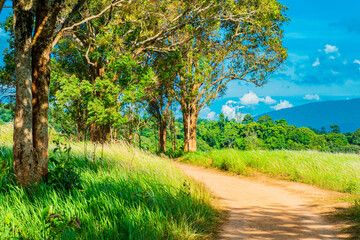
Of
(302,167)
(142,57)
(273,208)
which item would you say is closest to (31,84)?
(273,208)

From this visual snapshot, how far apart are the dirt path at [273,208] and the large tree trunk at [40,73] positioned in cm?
362

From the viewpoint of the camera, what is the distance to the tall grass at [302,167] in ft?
32.3

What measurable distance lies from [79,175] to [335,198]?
663 centimetres

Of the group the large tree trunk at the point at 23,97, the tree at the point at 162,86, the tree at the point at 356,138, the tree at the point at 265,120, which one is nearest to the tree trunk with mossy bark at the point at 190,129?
the tree at the point at 162,86

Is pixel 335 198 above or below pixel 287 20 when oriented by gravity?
below

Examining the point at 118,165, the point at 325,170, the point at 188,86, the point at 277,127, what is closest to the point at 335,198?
the point at 325,170

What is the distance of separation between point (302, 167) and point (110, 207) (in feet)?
28.2

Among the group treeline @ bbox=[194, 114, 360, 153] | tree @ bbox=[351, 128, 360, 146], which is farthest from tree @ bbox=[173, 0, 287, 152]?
tree @ bbox=[351, 128, 360, 146]

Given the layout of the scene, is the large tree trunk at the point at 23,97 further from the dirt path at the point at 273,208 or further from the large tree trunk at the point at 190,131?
the large tree trunk at the point at 190,131

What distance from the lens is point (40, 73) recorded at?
19.1 ft

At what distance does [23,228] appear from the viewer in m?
4.13

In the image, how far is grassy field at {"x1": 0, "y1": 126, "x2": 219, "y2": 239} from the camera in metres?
4.12

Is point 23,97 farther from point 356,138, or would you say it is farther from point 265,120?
point 356,138

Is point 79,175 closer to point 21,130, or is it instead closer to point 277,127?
point 21,130
